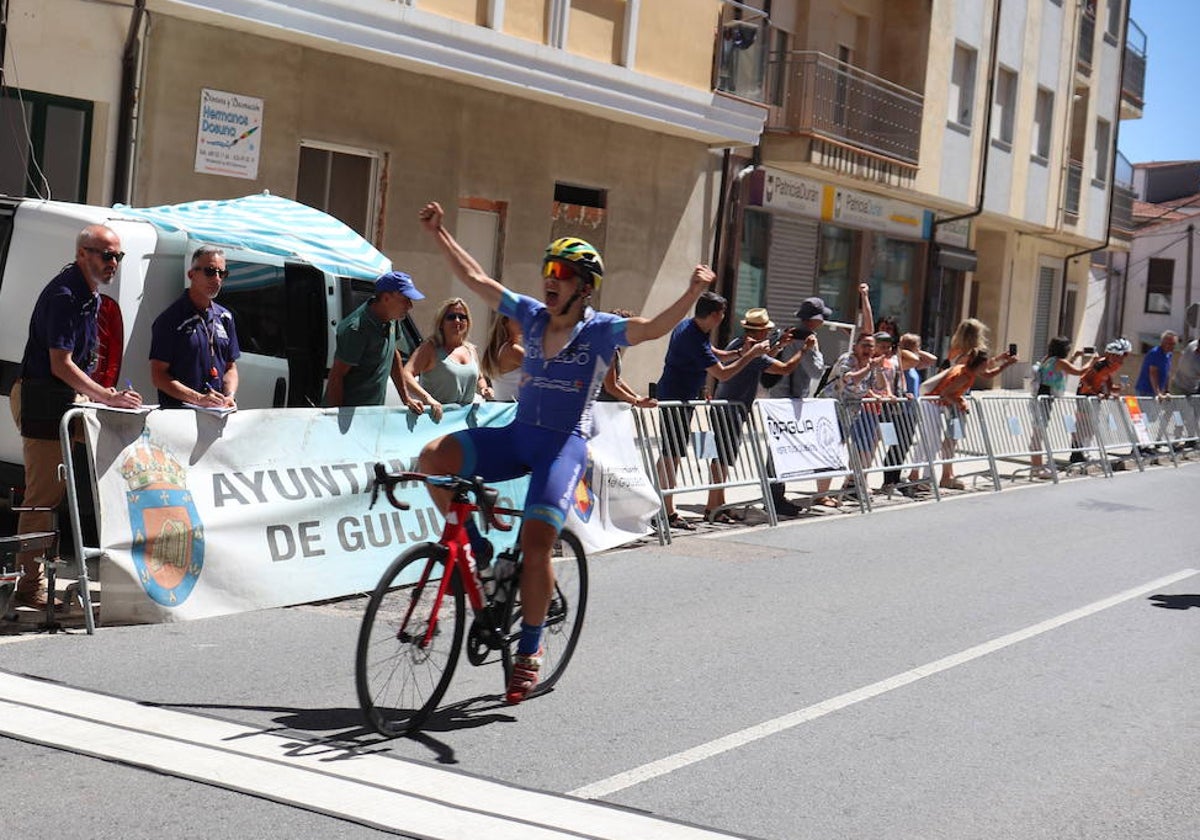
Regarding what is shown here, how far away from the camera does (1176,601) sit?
10.8m

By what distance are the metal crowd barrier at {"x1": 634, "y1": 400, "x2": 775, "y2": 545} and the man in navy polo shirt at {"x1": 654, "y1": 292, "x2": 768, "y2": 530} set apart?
0.01m

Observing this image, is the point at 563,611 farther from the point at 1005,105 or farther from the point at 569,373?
the point at 1005,105

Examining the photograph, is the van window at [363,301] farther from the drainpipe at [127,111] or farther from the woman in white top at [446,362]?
the drainpipe at [127,111]

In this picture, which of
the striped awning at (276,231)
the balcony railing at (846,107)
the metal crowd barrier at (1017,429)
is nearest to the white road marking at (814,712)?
the striped awning at (276,231)

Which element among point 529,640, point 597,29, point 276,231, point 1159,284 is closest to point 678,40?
point 597,29

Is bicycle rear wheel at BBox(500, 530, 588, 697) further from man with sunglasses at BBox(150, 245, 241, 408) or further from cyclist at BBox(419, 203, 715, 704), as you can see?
man with sunglasses at BBox(150, 245, 241, 408)

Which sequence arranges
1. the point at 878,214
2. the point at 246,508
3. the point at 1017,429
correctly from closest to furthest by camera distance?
the point at 246,508 < the point at 1017,429 < the point at 878,214

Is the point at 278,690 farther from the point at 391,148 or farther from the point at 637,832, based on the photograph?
the point at 391,148

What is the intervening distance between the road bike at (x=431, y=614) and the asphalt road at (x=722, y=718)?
0.20 metres

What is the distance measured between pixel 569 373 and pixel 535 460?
0.40 metres

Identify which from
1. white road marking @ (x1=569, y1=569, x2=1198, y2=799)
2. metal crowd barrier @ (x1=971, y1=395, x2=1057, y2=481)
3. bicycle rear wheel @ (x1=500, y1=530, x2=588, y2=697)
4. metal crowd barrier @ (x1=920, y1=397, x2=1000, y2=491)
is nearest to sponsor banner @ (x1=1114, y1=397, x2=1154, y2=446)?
metal crowd barrier @ (x1=971, y1=395, x2=1057, y2=481)

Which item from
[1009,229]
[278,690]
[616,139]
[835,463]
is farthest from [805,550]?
[1009,229]

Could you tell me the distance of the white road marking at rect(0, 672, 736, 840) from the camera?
509 cm

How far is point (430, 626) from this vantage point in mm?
6148
